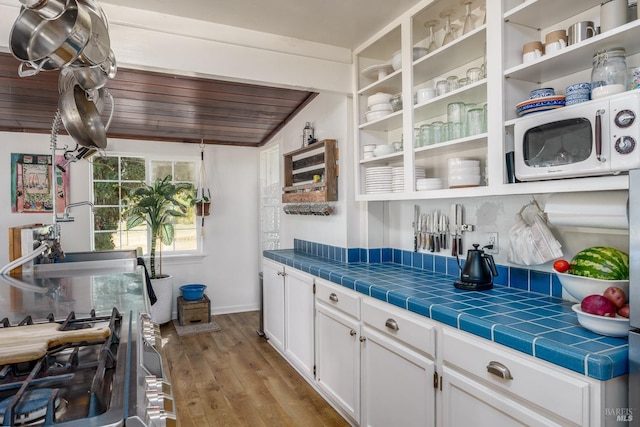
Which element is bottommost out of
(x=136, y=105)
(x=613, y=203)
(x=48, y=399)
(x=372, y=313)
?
(x=372, y=313)

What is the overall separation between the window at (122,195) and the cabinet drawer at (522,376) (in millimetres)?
3732

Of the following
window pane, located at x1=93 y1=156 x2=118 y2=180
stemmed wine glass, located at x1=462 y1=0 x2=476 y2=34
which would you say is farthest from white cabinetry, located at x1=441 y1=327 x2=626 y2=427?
window pane, located at x1=93 y1=156 x2=118 y2=180

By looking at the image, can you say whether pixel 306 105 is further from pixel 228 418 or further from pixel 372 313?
pixel 228 418

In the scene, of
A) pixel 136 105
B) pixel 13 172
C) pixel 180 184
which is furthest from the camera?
pixel 180 184

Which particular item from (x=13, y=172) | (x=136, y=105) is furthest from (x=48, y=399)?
(x=13, y=172)

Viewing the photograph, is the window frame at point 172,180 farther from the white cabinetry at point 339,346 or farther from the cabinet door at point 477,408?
the cabinet door at point 477,408

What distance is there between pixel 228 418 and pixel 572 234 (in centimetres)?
214

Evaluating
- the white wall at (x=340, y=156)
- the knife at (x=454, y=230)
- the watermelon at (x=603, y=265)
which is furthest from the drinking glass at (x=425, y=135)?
the watermelon at (x=603, y=265)

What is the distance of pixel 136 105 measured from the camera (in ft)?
11.2

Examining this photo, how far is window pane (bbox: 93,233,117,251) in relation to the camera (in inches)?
169

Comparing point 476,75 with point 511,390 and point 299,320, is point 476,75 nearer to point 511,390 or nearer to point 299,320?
point 511,390

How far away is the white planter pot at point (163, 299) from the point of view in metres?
4.18

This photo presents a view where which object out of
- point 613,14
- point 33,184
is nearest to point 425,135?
point 613,14

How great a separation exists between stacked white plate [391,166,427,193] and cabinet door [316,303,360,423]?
84cm
